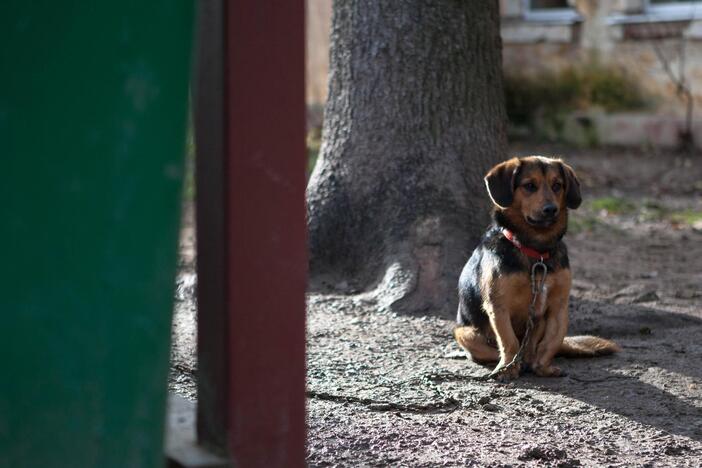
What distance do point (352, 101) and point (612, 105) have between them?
785 centimetres

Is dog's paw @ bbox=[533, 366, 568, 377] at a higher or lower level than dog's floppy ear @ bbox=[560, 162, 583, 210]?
lower

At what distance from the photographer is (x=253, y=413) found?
103 inches

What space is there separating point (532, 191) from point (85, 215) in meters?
3.12

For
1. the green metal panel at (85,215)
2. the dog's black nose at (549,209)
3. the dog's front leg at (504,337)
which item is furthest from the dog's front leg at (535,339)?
the green metal panel at (85,215)

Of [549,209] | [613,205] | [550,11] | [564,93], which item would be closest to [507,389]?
[549,209]

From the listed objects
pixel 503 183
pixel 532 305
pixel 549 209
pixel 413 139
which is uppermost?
pixel 413 139

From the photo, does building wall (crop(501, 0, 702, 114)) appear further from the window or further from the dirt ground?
the dirt ground

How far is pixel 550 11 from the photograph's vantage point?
14.1 m

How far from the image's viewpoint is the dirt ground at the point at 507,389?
3.81 m

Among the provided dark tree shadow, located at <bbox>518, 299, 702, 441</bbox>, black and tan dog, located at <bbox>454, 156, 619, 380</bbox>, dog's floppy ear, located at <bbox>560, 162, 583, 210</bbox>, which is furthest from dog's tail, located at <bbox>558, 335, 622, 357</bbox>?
dog's floppy ear, located at <bbox>560, 162, 583, 210</bbox>

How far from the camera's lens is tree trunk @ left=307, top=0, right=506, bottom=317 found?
6.02 meters

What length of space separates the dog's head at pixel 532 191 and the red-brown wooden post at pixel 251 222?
2450 mm

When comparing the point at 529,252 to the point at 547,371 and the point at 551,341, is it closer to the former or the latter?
the point at 551,341

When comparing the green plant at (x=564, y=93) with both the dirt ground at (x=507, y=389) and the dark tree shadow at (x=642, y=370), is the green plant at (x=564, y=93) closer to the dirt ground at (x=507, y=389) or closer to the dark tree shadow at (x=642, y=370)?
the dirt ground at (x=507, y=389)
